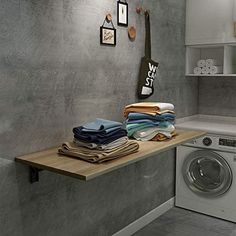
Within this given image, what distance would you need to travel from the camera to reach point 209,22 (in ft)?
11.1

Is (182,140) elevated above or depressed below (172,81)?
below

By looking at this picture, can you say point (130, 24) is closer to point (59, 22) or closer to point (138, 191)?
point (59, 22)

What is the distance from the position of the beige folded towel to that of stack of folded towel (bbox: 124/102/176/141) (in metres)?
0.37

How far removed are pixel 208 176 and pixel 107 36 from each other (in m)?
1.75

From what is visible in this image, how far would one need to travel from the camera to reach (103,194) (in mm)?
2580

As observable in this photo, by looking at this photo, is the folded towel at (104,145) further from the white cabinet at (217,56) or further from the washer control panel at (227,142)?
the white cabinet at (217,56)

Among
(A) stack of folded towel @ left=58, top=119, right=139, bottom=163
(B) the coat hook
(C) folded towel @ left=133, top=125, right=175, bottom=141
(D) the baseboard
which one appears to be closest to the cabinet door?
(B) the coat hook

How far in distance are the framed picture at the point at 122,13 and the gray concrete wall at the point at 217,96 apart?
61.7 inches

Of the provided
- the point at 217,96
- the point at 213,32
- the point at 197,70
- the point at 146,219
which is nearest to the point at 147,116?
the point at 146,219

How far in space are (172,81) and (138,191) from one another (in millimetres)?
1146

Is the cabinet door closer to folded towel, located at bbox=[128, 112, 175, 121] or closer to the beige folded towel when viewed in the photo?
folded towel, located at bbox=[128, 112, 175, 121]

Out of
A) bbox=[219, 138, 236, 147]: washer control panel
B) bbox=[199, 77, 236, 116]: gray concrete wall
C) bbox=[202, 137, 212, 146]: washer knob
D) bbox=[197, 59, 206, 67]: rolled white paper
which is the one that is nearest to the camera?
bbox=[219, 138, 236, 147]: washer control panel

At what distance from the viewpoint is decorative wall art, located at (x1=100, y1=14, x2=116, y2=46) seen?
2418mm

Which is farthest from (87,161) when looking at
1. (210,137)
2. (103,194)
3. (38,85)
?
(210,137)
